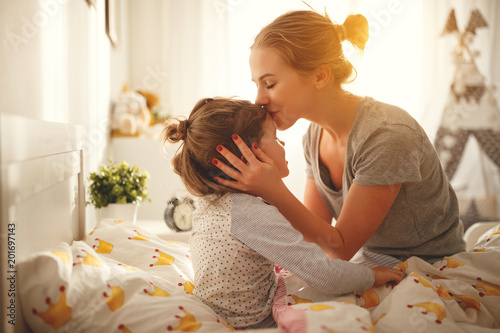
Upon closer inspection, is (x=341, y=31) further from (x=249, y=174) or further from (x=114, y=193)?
(x=114, y=193)

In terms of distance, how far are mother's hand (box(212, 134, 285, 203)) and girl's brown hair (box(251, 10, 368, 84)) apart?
34 cm

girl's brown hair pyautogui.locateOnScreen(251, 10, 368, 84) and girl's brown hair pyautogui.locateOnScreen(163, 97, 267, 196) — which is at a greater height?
girl's brown hair pyautogui.locateOnScreen(251, 10, 368, 84)

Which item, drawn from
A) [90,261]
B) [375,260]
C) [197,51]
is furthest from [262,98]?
[197,51]

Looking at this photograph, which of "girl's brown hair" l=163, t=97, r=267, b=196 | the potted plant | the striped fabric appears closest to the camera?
"girl's brown hair" l=163, t=97, r=267, b=196

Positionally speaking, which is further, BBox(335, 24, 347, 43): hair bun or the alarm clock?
the alarm clock

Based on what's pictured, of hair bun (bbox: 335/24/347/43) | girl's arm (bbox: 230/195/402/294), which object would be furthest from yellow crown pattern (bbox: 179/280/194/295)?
hair bun (bbox: 335/24/347/43)

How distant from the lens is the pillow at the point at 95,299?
2.33ft

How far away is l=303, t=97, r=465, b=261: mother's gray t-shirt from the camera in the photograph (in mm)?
1158

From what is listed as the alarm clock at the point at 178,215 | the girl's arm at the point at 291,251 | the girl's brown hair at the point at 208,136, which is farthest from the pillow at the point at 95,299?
the alarm clock at the point at 178,215

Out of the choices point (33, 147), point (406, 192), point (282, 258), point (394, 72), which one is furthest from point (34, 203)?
point (394, 72)

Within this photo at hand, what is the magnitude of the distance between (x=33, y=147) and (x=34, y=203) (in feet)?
0.33

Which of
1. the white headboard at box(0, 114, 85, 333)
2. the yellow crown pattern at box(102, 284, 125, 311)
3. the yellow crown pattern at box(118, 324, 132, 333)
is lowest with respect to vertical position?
the yellow crown pattern at box(118, 324, 132, 333)

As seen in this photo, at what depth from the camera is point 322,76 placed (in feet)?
4.34

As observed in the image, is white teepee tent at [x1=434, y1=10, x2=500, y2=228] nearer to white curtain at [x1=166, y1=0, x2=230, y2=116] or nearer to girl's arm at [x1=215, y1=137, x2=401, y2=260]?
white curtain at [x1=166, y1=0, x2=230, y2=116]
